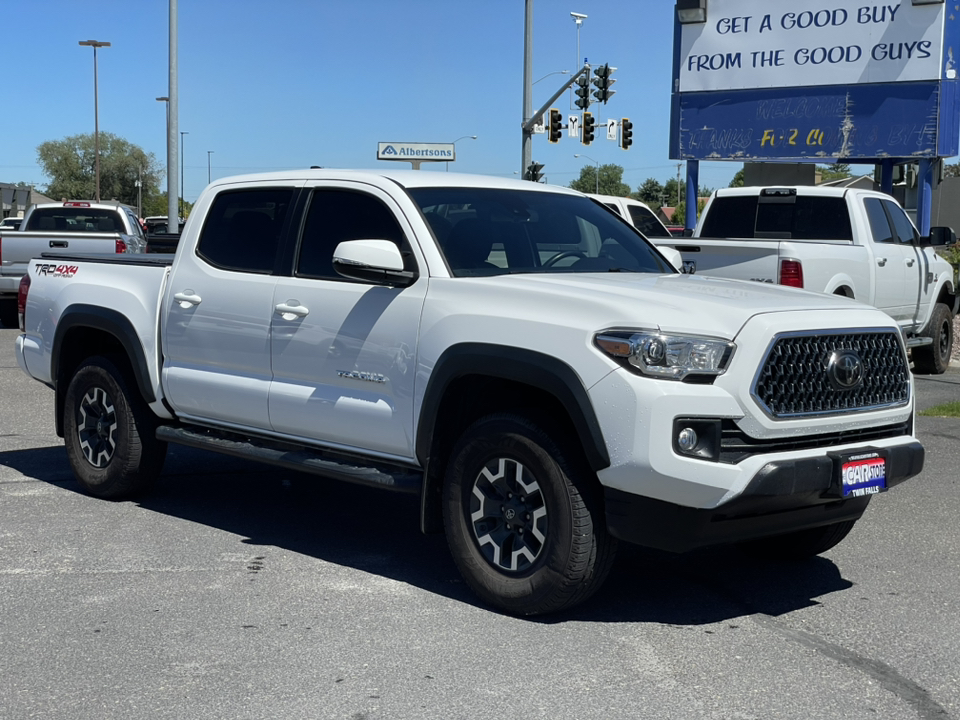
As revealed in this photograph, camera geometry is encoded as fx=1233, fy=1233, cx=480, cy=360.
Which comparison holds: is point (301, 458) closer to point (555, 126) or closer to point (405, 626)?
point (405, 626)

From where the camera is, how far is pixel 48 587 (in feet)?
18.0

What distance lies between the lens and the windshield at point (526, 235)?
5.85m

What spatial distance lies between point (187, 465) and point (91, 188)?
12649 centimetres

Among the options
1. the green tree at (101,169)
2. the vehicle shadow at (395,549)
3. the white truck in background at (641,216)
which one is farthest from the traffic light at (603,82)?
the green tree at (101,169)

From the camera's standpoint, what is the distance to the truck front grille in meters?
4.82

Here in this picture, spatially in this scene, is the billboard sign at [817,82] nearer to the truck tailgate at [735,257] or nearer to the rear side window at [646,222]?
the rear side window at [646,222]

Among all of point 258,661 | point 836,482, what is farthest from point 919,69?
point 258,661

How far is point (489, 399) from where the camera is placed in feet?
18.2

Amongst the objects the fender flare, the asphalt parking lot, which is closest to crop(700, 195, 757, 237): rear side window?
the asphalt parking lot

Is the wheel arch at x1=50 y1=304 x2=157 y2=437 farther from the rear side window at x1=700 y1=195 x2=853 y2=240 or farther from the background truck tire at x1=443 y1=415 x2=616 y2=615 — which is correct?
the rear side window at x1=700 y1=195 x2=853 y2=240

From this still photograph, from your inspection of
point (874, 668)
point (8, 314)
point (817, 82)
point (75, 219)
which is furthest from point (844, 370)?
point (75, 219)

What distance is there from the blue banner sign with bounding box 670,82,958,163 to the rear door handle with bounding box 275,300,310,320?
16.6m

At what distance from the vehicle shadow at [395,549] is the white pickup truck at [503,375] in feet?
0.85

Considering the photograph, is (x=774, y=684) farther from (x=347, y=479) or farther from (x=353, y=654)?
(x=347, y=479)
